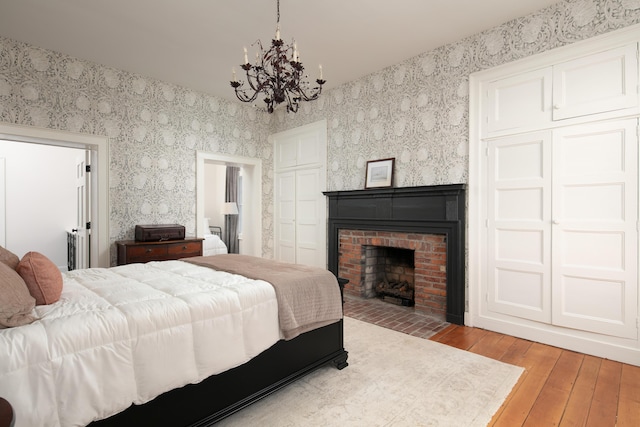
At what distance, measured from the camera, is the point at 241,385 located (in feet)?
5.78

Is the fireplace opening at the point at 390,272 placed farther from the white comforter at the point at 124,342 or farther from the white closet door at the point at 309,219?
the white comforter at the point at 124,342

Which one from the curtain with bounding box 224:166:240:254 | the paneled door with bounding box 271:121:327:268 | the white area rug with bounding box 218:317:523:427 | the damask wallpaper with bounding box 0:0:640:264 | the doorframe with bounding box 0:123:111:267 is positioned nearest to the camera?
the white area rug with bounding box 218:317:523:427

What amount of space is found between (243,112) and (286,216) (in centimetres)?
187

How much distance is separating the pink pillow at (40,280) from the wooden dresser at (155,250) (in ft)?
7.20

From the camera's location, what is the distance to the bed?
45.8 inches

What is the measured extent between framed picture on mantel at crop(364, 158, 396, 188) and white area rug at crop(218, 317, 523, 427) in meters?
1.98

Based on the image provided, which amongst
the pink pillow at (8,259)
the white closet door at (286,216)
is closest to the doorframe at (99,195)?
the pink pillow at (8,259)

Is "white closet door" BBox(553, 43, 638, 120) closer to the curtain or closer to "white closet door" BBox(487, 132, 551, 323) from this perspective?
"white closet door" BBox(487, 132, 551, 323)

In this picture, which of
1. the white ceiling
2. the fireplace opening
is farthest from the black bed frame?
the white ceiling

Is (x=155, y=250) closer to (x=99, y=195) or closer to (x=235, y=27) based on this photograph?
(x=99, y=195)

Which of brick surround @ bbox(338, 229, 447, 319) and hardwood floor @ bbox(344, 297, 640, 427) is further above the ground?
brick surround @ bbox(338, 229, 447, 319)

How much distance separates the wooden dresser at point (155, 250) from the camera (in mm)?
3672

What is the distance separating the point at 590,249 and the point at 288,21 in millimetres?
3299

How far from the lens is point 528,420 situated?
5.81 ft
